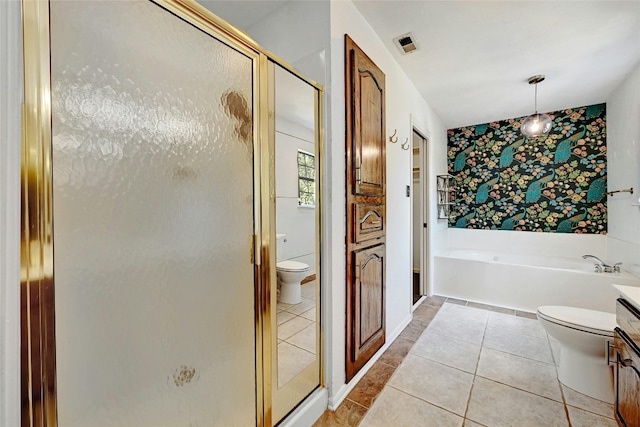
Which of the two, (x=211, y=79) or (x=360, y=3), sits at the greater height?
(x=360, y=3)

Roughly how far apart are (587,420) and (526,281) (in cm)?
181

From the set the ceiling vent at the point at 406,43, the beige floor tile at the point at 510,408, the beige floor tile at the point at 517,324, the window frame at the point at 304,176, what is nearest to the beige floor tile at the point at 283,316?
the window frame at the point at 304,176

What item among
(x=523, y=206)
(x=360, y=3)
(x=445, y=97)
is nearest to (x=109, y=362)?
(x=360, y=3)

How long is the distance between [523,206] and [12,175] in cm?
484

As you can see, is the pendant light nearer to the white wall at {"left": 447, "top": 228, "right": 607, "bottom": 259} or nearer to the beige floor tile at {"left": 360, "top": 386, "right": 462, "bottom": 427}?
the white wall at {"left": 447, "top": 228, "right": 607, "bottom": 259}

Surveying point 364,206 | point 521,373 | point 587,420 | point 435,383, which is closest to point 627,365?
point 587,420

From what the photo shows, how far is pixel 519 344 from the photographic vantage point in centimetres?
233

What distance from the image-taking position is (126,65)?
771 mm

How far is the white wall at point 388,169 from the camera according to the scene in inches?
63.0

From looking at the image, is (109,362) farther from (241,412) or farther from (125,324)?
(241,412)

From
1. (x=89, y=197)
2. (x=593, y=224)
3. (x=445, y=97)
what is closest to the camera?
(x=89, y=197)

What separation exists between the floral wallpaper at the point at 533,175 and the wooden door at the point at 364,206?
2.73 meters

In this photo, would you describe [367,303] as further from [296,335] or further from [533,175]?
[533,175]

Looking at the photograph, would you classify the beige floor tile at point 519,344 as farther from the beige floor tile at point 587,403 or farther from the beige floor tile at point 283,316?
the beige floor tile at point 283,316
